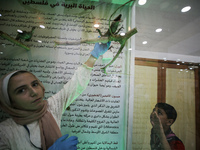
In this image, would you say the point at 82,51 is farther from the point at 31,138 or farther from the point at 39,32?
the point at 31,138

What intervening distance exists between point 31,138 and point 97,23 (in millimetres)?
830

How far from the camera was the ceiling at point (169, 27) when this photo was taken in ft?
2.72

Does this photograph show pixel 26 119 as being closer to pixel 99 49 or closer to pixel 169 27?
pixel 99 49

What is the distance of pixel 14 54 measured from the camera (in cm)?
72

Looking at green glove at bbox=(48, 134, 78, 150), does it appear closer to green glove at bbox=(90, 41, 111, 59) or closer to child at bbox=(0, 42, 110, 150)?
child at bbox=(0, 42, 110, 150)

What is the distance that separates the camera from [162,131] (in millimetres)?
794

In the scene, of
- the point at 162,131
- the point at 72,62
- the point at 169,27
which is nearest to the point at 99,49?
the point at 72,62

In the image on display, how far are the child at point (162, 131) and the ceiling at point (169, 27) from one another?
1.49 ft

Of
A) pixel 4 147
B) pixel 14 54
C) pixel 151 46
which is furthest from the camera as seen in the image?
pixel 151 46

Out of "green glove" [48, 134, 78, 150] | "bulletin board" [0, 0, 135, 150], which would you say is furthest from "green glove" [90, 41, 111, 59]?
"green glove" [48, 134, 78, 150]

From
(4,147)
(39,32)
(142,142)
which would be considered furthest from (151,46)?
(4,147)

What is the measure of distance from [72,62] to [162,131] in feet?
2.70

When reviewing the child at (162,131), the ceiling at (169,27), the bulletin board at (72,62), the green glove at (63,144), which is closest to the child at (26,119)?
the green glove at (63,144)

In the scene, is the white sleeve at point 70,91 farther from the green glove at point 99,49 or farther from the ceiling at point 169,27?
the ceiling at point 169,27
